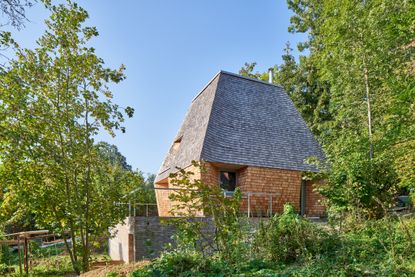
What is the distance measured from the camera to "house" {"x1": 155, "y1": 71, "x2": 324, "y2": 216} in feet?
39.5

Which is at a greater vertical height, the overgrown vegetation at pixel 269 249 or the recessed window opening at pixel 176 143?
the recessed window opening at pixel 176 143

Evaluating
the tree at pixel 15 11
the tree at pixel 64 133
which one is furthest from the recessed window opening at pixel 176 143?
the tree at pixel 15 11

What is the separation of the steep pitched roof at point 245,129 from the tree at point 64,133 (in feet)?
17.1

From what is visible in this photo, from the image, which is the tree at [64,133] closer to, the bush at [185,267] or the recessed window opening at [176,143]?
the bush at [185,267]

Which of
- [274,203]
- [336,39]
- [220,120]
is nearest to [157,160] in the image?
[220,120]

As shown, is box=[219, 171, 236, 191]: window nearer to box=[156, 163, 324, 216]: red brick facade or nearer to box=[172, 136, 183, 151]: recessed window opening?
box=[156, 163, 324, 216]: red brick facade

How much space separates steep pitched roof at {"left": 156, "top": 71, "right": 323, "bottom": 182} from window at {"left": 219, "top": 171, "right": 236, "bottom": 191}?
1184 mm

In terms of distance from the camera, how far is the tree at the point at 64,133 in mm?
5812

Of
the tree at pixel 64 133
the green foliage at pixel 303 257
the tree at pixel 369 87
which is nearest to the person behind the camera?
the green foliage at pixel 303 257

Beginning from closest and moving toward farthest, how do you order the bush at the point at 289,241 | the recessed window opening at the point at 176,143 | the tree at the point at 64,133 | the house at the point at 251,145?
the bush at the point at 289,241 → the tree at the point at 64,133 → the house at the point at 251,145 → the recessed window opening at the point at 176,143

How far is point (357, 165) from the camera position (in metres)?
8.20

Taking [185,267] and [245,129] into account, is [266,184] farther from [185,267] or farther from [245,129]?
[185,267]

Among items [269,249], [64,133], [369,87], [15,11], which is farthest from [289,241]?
[369,87]

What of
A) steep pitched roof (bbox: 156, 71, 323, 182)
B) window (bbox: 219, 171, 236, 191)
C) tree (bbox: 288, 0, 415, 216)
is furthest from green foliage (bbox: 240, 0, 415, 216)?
window (bbox: 219, 171, 236, 191)
